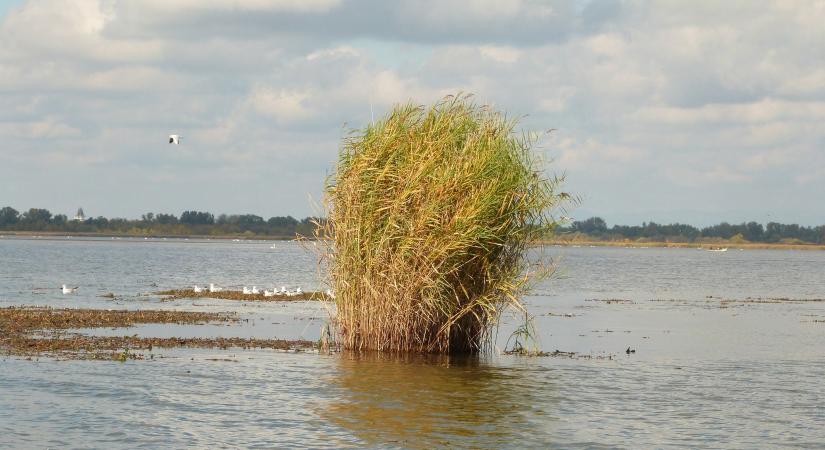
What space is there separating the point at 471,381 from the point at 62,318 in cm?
1662

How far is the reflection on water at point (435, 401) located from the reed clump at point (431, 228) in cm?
101

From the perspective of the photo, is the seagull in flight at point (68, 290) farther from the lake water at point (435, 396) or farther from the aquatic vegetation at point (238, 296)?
the lake water at point (435, 396)

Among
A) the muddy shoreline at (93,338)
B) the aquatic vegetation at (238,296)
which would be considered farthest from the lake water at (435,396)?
the aquatic vegetation at (238,296)

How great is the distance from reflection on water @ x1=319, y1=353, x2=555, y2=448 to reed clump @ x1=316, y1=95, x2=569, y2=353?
1.01 meters

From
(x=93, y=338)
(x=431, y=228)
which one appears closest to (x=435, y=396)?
(x=431, y=228)

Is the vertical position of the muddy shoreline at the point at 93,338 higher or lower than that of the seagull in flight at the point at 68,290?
lower

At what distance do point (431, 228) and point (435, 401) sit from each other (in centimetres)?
565

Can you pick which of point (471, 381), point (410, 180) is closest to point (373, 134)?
point (410, 180)

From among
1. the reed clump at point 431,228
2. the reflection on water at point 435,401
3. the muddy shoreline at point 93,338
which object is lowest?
the reflection on water at point 435,401

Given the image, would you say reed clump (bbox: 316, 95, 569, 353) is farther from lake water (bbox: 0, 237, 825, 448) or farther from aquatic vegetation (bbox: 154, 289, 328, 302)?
aquatic vegetation (bbox: 154, 289, 328, 302)

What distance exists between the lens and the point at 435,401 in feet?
68.0

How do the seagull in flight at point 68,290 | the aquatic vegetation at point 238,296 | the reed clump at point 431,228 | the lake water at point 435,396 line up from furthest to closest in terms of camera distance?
the aquatic vegetation at point 238,296 < the seagull in flight at point 68,290 < the reed clump at point 431,228 < the lake water at point 435,396

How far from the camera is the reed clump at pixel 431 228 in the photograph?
989 inches

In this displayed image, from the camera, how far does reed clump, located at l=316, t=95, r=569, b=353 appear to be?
25125mm
